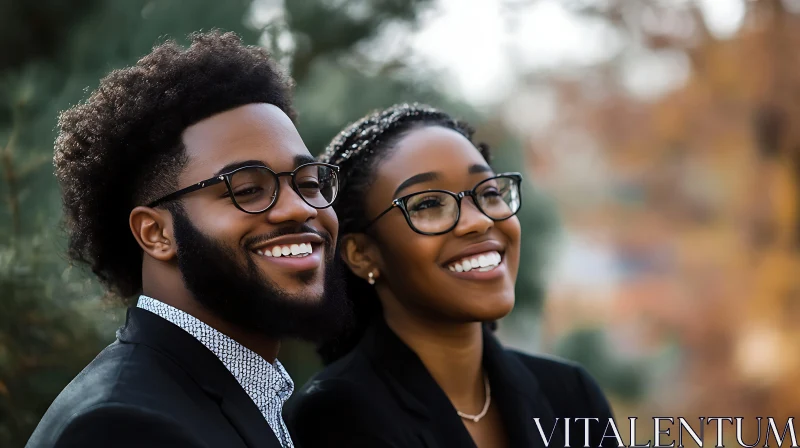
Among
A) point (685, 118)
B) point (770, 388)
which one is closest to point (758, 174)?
point (685, 118)

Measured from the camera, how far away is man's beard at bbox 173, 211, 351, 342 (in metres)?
2.09

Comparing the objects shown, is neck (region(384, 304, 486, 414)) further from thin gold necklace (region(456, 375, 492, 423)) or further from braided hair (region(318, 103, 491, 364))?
braided hair (region(318, 103, 491, 364))

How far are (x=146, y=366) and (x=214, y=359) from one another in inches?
7.6

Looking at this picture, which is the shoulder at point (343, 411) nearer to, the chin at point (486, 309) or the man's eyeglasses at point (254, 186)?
the chin at point (486, 309)

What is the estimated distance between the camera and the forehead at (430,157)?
2.77m

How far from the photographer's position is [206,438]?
182 centimetres

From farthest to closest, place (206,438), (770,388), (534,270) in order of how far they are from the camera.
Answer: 1. (770,388)
2. (534,270)
3. (206,438)

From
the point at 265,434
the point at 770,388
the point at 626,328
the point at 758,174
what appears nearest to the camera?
the point at 265,434

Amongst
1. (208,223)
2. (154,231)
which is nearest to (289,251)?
(208,223)

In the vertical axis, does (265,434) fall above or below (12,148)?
below

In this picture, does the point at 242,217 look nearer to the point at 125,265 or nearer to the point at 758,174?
the point at 125,265

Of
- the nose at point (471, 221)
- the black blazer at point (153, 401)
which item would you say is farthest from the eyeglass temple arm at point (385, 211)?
the black blazer at point (153, 401)

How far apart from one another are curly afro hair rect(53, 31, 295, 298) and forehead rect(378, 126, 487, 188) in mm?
489

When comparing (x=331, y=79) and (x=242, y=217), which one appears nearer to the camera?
(x=242, y=217)
